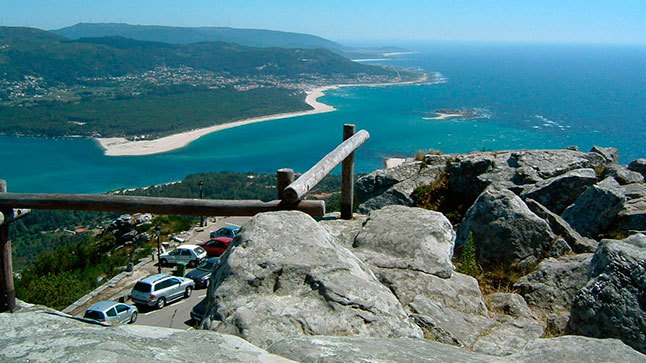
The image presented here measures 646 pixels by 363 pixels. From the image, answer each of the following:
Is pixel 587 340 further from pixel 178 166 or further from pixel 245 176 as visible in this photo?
pixel 178 166

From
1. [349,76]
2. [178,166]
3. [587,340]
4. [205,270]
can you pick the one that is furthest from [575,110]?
[587,340]

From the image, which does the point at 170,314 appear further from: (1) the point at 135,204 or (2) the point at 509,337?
(2) the point at 509,337

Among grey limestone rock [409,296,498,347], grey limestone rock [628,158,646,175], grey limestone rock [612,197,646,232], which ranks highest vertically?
grey limestone rock [628,158,646,175]

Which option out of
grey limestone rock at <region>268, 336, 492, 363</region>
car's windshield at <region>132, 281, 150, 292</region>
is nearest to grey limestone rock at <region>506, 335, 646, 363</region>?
grey limestone rock at <region>268, 336, 492, 363</region>

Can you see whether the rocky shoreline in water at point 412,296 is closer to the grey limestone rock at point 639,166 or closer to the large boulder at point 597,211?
the large boulder at point 597,211

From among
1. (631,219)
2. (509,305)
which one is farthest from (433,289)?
(631,219)

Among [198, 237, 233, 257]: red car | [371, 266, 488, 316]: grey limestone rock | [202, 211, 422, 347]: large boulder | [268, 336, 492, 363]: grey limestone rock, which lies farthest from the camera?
[198, 237, 233, 257]: red car

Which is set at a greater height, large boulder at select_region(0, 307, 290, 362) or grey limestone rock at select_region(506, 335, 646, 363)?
large boulder at select_region(0, 307, 290, 362)

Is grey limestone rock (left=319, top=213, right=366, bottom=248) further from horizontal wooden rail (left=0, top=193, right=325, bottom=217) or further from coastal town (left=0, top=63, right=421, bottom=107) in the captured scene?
coastal town (left=0, top=63, right=421, bottom=107)
